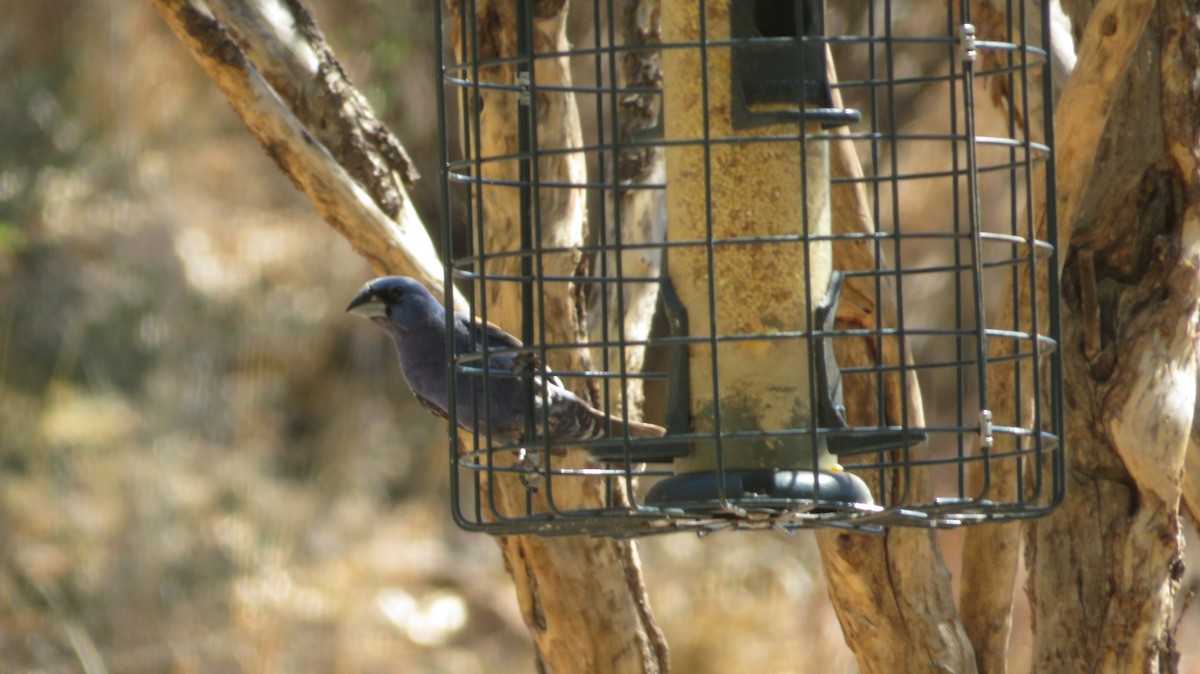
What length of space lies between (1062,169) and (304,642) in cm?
621

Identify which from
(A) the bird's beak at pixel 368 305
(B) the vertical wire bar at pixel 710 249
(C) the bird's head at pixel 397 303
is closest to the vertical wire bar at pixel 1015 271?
(B) the vertical wire bar at pixel 710 249

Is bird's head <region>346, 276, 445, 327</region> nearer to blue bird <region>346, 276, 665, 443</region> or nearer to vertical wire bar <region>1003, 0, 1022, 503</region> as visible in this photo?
blue bird <region>346, 276, 665, 443</region>

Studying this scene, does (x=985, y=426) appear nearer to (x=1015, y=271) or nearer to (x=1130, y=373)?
(x=1015, y=271)

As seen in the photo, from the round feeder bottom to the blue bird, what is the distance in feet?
3.84

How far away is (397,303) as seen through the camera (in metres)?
4.63

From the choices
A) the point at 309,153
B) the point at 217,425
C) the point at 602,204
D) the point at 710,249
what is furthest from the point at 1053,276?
the point at 217,425

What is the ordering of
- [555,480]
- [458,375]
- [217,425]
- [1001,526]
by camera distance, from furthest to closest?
[217,425] < [458,375] < [555,480] < [1001,526]

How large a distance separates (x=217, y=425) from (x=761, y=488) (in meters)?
7.69

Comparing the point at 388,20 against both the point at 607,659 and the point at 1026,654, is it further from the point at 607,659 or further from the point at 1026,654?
the point at 607,659

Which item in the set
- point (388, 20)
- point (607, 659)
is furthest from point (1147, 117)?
point (388, 20)

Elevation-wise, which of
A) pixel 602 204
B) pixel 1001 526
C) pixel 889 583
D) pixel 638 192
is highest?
pixel 638 192

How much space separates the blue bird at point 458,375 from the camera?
436cm

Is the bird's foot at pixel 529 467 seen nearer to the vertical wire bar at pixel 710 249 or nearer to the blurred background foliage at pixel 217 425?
the vertical wire bar at pixel 710 249

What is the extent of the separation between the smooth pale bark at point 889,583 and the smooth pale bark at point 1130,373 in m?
0.31
